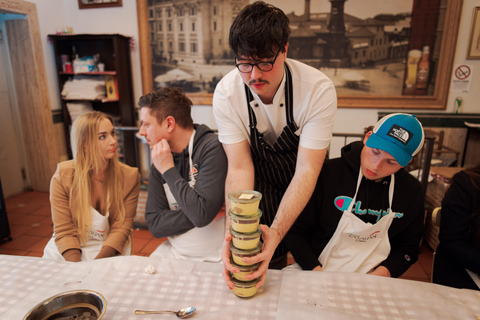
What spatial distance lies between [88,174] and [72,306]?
3.58 feet

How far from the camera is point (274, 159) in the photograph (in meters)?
1.58

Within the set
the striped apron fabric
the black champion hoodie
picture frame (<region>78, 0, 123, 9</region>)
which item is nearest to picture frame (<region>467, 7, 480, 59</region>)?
the black champion hoodie

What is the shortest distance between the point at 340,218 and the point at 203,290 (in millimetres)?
797

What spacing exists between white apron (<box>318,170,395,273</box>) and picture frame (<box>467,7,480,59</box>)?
3.46 metres

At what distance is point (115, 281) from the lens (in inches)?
43.1

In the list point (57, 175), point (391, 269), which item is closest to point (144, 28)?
point (57, 175)

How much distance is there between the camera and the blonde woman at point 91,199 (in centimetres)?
177

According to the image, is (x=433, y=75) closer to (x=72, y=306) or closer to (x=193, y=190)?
(x=193, y=190)

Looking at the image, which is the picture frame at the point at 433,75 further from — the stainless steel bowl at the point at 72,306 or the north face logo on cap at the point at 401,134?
the stainless steel bowl at the point at 72,306

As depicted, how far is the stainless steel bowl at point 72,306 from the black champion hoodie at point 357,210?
0.93 m

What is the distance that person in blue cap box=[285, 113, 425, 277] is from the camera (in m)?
1.36

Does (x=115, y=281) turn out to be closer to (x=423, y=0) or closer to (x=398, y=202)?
(x=398, y=202)

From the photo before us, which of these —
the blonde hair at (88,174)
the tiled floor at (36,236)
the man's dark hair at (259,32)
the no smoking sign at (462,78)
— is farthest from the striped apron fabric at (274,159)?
the no smoking sign at (462,78)

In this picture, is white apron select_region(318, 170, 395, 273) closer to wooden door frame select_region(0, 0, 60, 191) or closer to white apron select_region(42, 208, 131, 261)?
white apron select_region(42, 208, 131, 261)
